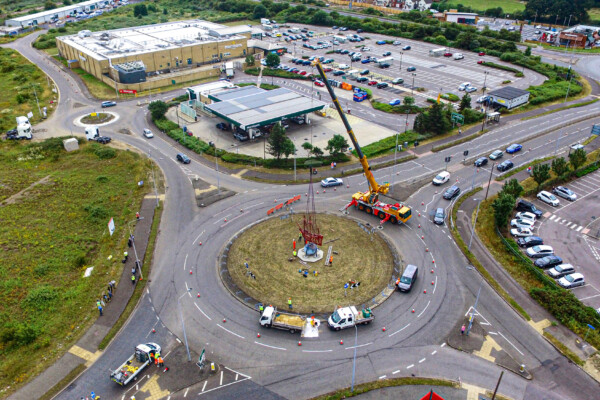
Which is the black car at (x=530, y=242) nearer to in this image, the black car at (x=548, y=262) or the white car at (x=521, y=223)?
the white car at (x=521, y=223)

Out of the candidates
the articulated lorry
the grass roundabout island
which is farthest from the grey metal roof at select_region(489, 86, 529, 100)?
the articulated lorry

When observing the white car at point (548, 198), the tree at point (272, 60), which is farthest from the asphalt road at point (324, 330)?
the tree at point (272, 60)

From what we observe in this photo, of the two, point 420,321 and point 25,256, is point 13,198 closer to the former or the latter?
point 25,256

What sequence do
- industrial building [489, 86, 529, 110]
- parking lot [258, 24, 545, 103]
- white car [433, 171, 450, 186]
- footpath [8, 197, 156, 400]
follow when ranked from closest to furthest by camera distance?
1. footpath [8, 197, 156, 400]
2. white car [433, 171, 450, 186]
3. industrial building [489, 86, 529, 110]
4. parking lot [258, 24, 545, 103]

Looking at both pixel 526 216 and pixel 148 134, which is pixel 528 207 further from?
pixel 148 134

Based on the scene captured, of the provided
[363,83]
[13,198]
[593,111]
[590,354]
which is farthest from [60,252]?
[593,111]

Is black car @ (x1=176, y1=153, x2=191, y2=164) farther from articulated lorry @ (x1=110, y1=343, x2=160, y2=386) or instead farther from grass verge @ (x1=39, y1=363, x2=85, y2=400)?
grass verge @ (x1=39, y1=363, x2=85, y2=400)
